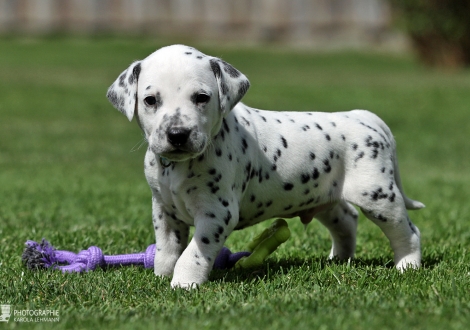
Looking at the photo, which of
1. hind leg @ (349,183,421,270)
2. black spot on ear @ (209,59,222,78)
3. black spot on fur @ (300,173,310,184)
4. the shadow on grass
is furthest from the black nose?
hind leg @ (349,183,421,270)

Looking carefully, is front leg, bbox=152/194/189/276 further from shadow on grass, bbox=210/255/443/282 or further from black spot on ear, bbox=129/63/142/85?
black spot on ear, bbox=129/63/142/85

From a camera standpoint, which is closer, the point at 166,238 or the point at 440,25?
the point at 166,238

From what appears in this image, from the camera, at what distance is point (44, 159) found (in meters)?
12.6

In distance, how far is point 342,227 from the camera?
600cm

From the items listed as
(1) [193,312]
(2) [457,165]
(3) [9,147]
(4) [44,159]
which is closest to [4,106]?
(3) [9,147]

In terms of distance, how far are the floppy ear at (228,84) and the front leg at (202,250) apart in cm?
66

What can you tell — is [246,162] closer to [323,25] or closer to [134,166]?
[134,166]

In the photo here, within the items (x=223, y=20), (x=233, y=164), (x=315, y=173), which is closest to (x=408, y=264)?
(x=315, y=173)

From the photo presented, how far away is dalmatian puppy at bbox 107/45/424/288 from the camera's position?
472 centimetres

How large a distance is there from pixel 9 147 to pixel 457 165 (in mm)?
7473

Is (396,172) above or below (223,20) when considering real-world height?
above

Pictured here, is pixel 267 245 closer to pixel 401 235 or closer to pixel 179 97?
pixel 401 235

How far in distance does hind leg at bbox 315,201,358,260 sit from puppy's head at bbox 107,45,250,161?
149 centimetres

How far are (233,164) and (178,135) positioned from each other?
595 mm
